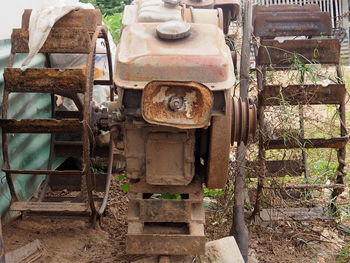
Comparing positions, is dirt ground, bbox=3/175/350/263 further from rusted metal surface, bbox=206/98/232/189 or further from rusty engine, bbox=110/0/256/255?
rusted metal surface, bbox=206/98/232/189

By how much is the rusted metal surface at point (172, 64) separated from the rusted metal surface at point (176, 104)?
69mm

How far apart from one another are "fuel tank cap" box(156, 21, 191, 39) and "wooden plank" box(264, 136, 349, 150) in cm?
160

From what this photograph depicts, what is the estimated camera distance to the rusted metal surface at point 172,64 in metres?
2.39

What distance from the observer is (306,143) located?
4.02 metres

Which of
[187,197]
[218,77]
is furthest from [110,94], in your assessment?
[218,77]

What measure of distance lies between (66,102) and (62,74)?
A: 54.3 inches

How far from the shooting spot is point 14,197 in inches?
142

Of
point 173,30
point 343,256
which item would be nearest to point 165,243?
point 173,30

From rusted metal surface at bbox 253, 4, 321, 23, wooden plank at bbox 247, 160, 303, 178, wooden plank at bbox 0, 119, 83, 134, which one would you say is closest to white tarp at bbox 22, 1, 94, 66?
wooden plank at bbox 0, 119, 83, 134

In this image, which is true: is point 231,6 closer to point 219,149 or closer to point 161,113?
point 219,149

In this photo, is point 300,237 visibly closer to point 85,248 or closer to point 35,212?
point 85,248

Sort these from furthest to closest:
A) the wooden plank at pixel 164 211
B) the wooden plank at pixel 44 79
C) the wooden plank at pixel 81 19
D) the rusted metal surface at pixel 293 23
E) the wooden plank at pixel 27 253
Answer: the rusted metal surface at pixel 293 23
the wooden plank at pixel 81 19
the wooden plank at pixel 44 79
the wooden plank at pixel 27 253
the wooden plank at pixel 164 211

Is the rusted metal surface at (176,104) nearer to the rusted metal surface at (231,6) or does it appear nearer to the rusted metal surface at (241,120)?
the rusted metal surface at (241,120)

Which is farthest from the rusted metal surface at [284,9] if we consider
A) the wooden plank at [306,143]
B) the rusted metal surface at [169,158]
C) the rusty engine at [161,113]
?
the rusted metal surface at [169,158]
